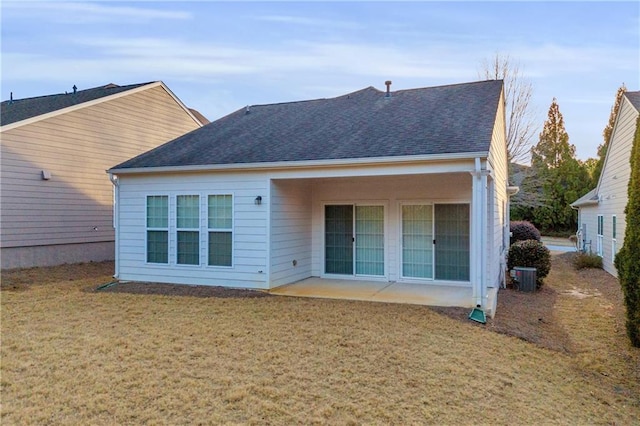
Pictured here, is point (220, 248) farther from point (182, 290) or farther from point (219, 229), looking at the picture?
point (182, 290)

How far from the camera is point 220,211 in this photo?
9562 millimetres

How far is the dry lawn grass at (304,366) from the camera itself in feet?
12.3

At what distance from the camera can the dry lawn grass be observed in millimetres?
3760

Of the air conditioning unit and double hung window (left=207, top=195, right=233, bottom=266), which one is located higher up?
double hung window (left=207, top=195, right=233, bottom=266)

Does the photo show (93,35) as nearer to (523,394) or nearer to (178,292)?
(178,292)

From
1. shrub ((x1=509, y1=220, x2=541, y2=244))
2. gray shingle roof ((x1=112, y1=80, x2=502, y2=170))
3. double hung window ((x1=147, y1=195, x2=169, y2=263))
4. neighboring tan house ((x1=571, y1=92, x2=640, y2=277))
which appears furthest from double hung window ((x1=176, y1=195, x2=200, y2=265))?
shrub ((x1=509, y1=220, x2=541, y2=244))

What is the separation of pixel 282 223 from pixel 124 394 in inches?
231

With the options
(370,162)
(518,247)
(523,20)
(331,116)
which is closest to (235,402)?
(370,162)

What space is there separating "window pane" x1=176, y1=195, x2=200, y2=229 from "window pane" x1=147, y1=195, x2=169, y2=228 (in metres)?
0.36

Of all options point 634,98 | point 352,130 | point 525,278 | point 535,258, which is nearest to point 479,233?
point 525,278

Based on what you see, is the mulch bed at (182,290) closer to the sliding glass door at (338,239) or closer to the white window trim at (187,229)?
the white window trim at (187,229)

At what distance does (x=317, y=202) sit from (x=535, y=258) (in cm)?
579

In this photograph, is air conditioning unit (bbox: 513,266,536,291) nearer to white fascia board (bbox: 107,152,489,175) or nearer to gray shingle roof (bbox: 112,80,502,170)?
gray shingle roof (bbox: 112,80,502,170)

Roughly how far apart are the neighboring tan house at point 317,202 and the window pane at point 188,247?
0.08 ft
